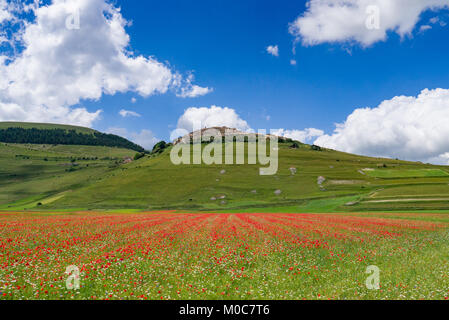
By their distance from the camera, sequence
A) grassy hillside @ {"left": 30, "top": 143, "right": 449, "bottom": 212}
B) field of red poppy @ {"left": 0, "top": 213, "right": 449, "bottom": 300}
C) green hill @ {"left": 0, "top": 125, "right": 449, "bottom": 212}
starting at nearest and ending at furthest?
field of red poppy @ {"left": 0, "top": 213, "right": 449, "bottom": 300}
green hill @ {"left": 0, "top": 125, "right": 449, "bottom": 212}
grassy hillside @ {"left": 30, "top": 143, "right": 449, "bottom": 212}

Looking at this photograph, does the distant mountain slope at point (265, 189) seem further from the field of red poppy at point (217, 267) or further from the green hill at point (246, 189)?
the field of red poppy at point (217, 267)

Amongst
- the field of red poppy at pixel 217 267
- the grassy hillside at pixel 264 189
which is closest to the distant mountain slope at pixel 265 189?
the grassy hillside at pixel 264 189

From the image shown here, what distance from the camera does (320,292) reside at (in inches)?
427

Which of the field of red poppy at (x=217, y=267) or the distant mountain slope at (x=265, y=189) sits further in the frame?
the distant mountain slope at (x=265, y=189)

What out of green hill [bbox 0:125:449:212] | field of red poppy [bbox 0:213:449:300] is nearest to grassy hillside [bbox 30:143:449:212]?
green hill [bbox 0:125:449:212]

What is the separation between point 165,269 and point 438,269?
14990 mm

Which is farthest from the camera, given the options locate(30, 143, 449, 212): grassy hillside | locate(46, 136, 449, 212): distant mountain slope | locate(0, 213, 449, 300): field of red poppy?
locate(46, 136, 449, 212): distant mountain slope

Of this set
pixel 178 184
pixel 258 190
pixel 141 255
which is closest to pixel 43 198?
pixel 178 184

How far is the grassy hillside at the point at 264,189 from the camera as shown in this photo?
260ft

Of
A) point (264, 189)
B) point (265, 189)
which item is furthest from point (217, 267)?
point (264, 189)

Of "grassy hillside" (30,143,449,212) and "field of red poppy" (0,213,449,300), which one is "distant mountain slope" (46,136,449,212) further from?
"field of red poppy" (0,213,449,300)

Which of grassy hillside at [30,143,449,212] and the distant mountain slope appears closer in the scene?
grassy hillside at [30,143,449,212]

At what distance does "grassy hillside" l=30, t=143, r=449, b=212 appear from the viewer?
3120 inches
